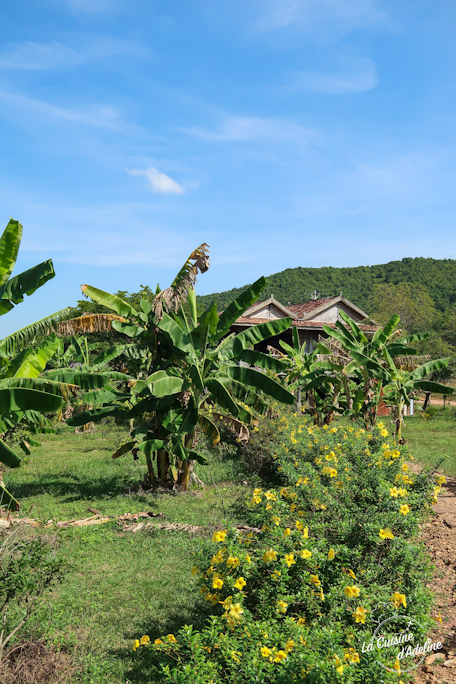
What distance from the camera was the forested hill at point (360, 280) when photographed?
57188 mm

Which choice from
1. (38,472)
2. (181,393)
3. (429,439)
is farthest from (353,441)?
(429,439)

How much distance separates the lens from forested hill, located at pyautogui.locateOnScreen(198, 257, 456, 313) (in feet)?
188

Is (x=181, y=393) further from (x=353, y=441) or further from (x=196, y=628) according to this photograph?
(x=196, y=628)

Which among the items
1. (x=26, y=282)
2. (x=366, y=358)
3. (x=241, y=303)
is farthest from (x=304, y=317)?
(x=26, y=282)

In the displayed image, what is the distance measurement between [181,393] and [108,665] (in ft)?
17.4

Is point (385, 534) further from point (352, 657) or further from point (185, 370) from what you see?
point (185, 370)

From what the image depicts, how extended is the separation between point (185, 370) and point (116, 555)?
3809 millimetres

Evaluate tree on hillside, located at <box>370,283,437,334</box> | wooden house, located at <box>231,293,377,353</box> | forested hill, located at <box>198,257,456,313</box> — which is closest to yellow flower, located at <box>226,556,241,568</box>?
wooden house, located at <box>231,293,377,353</box>

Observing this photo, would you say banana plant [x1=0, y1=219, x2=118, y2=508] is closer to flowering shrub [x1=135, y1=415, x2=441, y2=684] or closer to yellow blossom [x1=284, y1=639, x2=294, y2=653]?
flowering shrub [x1=135, y1=415, x2=441, y2=684]

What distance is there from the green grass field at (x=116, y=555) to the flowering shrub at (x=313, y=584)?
24.1 inches

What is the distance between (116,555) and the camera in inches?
254

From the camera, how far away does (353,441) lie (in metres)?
7.50

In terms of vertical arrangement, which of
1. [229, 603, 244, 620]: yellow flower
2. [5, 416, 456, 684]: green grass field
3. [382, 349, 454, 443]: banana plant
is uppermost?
[382, 349, 454, 443]: banana plant

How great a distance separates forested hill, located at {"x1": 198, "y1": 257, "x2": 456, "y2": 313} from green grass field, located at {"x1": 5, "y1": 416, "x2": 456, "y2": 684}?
138 feet
